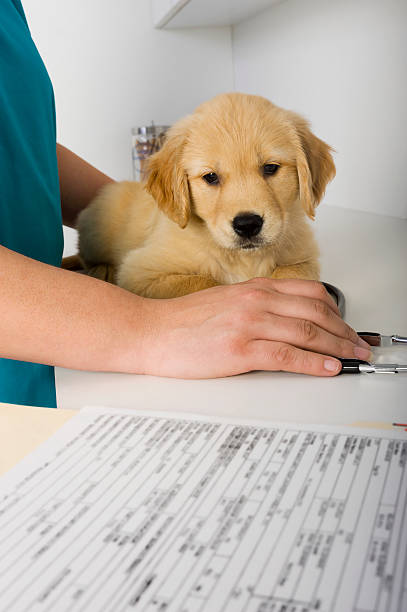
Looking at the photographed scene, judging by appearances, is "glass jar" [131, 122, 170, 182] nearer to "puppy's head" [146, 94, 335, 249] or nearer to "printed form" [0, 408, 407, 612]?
"puppy's head" [146, 94, 335, 249]

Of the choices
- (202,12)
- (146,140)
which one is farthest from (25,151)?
(202,12)

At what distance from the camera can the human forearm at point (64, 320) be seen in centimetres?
60

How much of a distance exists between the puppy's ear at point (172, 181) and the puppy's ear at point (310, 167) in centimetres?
18

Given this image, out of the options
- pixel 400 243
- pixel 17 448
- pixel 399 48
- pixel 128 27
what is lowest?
pixel 400 243

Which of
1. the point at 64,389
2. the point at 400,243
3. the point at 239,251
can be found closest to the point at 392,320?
the point at 239,251

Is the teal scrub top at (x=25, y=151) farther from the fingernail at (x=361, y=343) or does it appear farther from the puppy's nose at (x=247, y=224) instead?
the fingernail at (x=361, y=343)

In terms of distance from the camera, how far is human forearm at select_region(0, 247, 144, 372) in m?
0.60

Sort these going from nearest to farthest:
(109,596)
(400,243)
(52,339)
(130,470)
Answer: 1. (109,596)
2. (130,470)
3. (52,339)
4. (400,243)

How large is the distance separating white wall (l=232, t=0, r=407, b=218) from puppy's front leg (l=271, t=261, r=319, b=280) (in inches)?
31.2

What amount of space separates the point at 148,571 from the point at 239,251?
2.20 feet

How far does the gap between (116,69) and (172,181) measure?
6.77ft

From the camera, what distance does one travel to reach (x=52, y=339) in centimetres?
61

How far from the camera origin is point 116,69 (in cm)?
283

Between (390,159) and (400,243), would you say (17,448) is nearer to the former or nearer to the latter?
(400,243)
